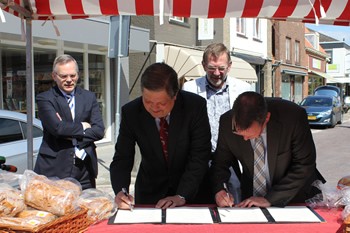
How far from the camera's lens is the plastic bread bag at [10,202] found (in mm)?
2039

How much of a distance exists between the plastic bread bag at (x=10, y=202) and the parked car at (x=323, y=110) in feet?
56.9

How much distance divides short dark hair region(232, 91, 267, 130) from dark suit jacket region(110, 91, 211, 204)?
1.66 feet

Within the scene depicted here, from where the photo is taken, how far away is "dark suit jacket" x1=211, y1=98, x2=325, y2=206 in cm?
258

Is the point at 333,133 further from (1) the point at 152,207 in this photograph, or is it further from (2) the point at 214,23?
(1) the point at 152,207

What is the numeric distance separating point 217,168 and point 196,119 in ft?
1.15

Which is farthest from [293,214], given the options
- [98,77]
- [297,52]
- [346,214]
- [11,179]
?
[297,52]

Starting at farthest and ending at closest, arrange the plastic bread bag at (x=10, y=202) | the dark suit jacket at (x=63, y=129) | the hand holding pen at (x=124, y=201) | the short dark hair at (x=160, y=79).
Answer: the dark suit jacket at (x=63, y=129) → the hand holding pen at (x=124, y=201) → the short dark hair at (x=160, y=79) → the plastic bread bag at (x=10, y=202)

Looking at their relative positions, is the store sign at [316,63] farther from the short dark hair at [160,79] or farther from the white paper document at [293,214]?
the short dark hair at [160,79]

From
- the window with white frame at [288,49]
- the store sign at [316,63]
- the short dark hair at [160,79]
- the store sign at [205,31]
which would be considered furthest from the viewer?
the store sign at [316,63]

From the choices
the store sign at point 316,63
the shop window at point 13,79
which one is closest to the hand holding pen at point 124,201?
the shop window at point 13,79

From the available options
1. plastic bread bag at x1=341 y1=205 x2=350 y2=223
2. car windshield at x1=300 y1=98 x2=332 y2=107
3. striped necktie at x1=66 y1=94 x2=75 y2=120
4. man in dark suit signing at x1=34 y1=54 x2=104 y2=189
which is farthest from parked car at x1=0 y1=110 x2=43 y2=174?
car windshield at x1=300 y1=98 x2=332 y2=107

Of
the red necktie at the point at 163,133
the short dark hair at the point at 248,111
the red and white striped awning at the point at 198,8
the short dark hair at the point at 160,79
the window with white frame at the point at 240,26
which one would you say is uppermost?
the window with white frame at the point at 240,26

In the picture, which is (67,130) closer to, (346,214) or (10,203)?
(10,203)

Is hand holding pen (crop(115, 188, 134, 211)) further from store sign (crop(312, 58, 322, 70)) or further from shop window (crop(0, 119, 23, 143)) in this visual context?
store sign (crop(312, 58, 322, 70))
